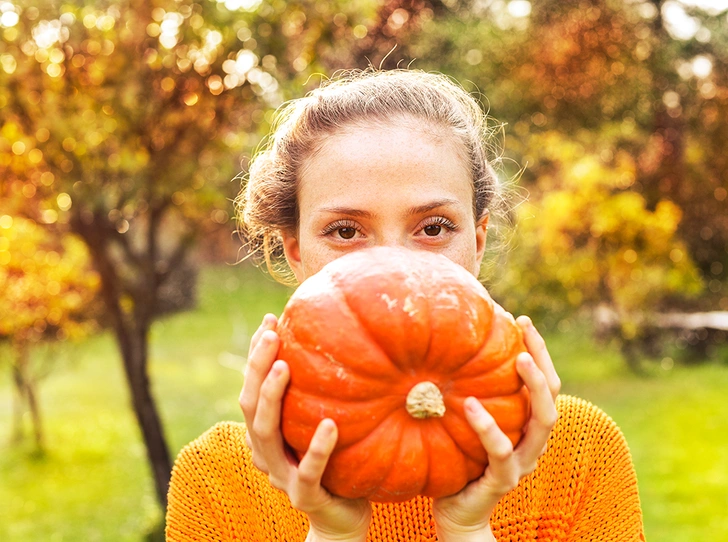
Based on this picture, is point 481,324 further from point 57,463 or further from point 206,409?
point 206,409

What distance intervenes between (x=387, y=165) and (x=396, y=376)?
711 mm

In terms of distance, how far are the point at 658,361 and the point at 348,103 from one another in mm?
11502

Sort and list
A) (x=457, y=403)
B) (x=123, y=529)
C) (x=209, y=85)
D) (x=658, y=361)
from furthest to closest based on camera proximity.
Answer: (x=658, y=361)
(x=123, y=529)
(x=209, y=85)
(x=457, y=403)

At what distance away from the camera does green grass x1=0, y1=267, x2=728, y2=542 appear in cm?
802

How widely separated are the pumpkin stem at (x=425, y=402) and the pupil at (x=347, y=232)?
0.66 m

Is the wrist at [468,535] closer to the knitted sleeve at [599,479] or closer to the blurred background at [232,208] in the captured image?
the knitted sleeve at [599,479]

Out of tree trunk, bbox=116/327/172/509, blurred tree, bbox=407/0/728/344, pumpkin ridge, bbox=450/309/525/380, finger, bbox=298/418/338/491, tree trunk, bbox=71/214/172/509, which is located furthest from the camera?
blurred tree, bbox=407/0/728/344

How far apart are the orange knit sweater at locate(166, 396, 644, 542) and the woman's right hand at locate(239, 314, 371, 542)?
688 millimetres

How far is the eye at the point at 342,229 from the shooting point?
2188 mm

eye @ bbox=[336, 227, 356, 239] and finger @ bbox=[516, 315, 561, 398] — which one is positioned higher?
Answer: eye @ bbox=[336, 227, 356, 239]

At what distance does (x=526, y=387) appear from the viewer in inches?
69.4

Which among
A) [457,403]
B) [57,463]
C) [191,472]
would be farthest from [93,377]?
[457,403]

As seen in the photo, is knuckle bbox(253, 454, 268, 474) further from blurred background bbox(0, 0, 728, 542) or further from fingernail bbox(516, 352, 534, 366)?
blurred background bbox(0, 0, 728, 542)

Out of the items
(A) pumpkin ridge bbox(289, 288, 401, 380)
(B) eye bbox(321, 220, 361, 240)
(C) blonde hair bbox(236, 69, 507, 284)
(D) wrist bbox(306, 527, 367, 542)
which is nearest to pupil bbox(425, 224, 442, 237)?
(B) eye bbox(321, 220, 361, 240)
